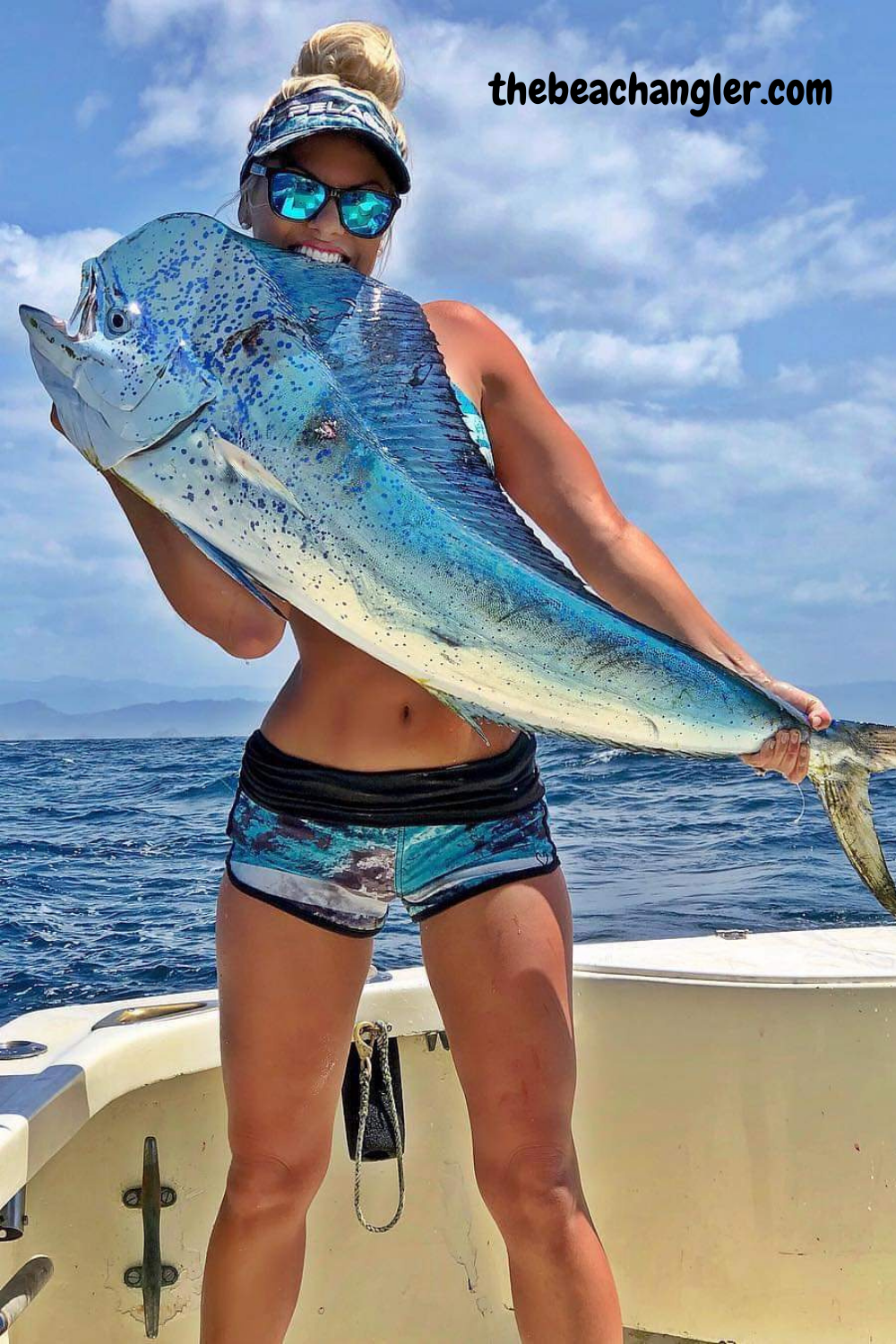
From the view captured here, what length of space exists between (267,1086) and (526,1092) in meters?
0.43

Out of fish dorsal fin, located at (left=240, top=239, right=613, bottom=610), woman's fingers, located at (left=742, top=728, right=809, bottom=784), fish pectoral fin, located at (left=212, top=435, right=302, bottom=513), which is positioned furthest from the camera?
woman's fingers, located at (left=742, top=728, right=809, bottom=784)

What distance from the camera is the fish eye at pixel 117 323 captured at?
5.28ft

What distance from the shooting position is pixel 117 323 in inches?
63.6

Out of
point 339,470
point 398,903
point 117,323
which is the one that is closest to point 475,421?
point 339,470

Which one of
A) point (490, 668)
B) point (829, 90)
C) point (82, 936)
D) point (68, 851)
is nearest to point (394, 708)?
point (490, 668)

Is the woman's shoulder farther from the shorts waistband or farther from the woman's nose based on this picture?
the shorts waistband

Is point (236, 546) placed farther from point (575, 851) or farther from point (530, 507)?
point (575, 851)

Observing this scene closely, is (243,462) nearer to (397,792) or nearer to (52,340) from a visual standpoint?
(52,340)

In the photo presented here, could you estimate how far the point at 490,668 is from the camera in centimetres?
170

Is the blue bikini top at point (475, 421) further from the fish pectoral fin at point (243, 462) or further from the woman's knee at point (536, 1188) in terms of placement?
the woman's knee at point (536, 1188)

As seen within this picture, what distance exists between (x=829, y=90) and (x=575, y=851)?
283 inches

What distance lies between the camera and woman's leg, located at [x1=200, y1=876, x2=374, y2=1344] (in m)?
2.07

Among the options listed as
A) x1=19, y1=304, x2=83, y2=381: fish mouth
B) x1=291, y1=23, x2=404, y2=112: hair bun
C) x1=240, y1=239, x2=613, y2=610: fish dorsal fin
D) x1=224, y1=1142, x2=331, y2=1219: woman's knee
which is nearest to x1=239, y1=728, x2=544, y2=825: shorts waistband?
x1=240, y1=239, x2=613, y2=610: fish dorsal fin

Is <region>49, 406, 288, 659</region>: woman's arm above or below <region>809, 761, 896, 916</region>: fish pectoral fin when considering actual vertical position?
above
